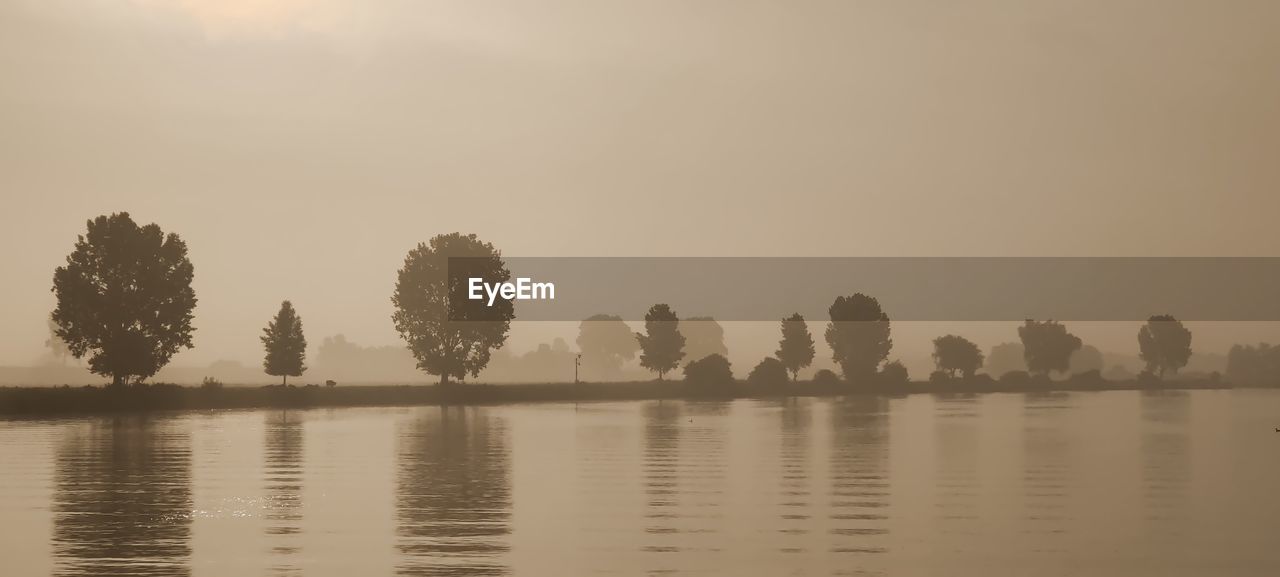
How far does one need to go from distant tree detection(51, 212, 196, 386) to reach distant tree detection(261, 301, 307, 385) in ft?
87.1

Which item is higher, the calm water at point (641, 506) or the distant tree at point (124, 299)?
the distant tree at point (124, 299)

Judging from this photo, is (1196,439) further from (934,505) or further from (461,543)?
(461,543)

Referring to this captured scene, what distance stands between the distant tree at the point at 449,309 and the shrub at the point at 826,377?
69.6 m

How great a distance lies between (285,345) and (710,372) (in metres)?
59.8

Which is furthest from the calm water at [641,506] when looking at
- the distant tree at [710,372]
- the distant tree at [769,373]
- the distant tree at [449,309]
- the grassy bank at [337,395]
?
the distant tree at [769,373]

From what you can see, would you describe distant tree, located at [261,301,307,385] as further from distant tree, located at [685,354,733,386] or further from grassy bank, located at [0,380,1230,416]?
distant tree, located at [685,354,733,386]

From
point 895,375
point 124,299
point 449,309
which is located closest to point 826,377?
point 895,375

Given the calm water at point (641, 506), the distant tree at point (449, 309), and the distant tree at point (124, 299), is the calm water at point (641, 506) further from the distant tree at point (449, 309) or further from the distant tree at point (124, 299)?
the distant tree at point (449, 309)

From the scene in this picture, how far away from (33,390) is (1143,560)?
84870 mm

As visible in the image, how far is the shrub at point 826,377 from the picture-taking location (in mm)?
188137

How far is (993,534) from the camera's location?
22656 mm

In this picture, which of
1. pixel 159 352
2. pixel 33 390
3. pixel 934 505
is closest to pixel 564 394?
pixel 159 352

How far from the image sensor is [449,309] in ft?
435

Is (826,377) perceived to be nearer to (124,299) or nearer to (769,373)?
(769,373)
